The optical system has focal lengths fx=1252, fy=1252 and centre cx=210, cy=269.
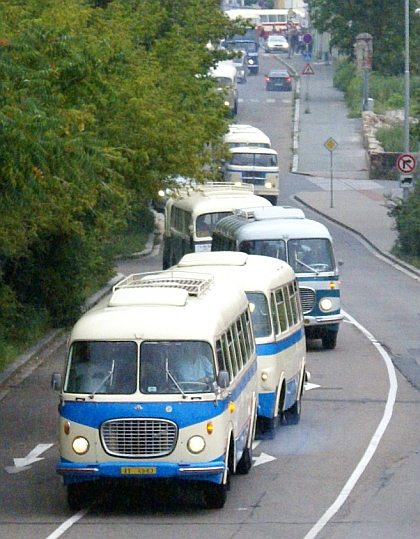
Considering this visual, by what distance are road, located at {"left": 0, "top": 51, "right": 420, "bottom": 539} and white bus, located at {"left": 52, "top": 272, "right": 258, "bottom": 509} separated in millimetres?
441

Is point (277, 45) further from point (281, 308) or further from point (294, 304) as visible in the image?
point (281, 308)

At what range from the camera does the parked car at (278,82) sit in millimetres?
88812

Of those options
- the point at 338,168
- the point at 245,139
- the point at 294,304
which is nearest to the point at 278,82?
the point at 338,168

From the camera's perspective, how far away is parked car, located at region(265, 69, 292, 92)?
8881 centimetres

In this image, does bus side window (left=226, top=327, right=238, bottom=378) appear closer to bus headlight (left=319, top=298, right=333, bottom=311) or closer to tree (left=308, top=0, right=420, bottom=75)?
bus headlight (left=319, top=298, right=333, bottom=311)

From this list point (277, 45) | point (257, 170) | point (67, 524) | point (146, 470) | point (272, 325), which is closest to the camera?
point (146, 470)

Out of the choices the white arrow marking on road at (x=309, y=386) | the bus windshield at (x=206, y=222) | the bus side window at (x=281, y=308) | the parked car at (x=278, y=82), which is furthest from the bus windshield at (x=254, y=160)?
the parked car at (x=278, y=82)

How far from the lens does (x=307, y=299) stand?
24.4 meters

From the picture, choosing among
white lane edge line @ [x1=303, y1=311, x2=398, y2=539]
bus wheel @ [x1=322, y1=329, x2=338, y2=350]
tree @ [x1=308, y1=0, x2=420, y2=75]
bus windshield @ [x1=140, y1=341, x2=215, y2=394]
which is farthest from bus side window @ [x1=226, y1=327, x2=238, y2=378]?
tree @ [x1=308, y1=0, x2=420, y2=75]

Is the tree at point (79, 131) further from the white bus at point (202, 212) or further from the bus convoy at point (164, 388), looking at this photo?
the white bus at point (202, 212)

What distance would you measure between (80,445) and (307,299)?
1243 centimetres

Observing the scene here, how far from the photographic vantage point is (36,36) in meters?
15.0

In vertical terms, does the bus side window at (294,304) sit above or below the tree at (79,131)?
below

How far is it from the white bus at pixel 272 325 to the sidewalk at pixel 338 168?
23084 millimetres
